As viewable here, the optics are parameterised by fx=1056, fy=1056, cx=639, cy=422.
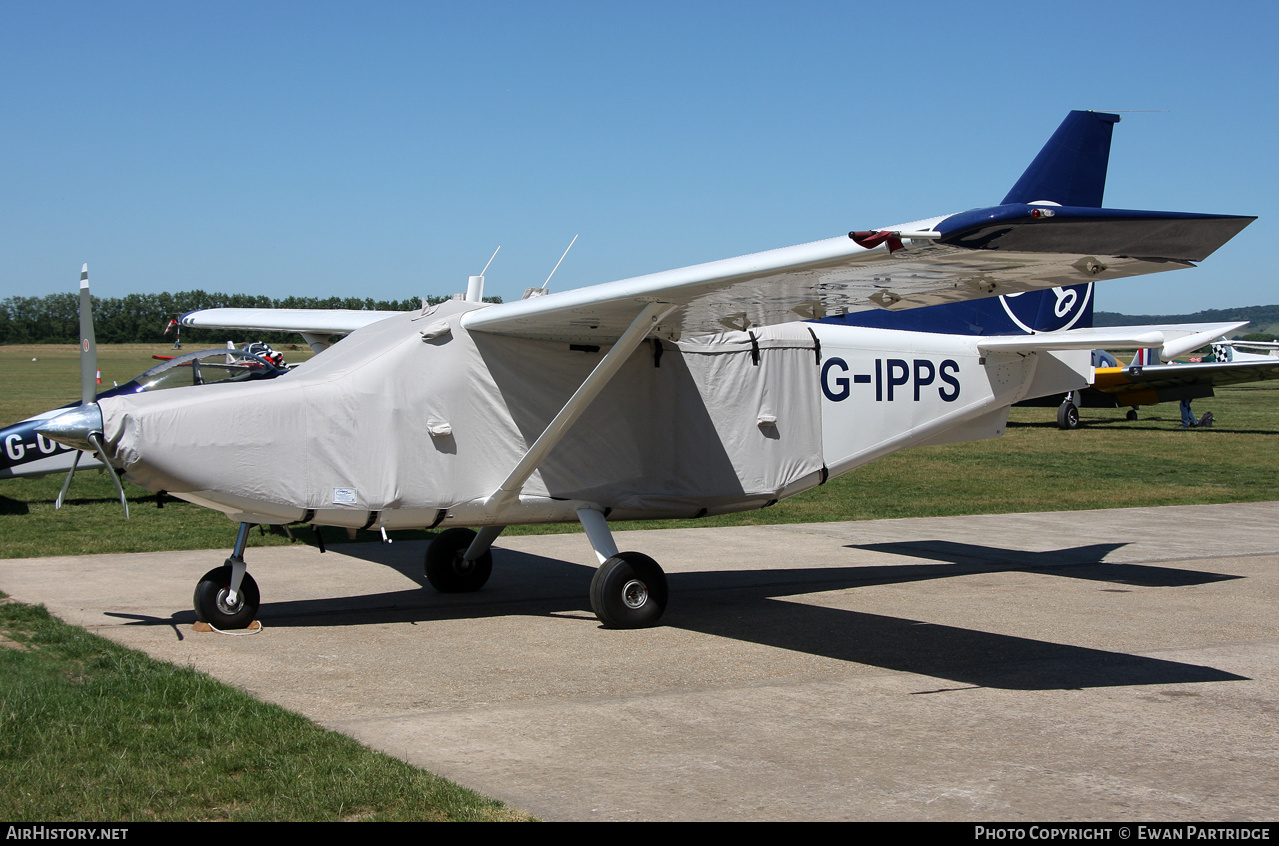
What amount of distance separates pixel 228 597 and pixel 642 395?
330 cm

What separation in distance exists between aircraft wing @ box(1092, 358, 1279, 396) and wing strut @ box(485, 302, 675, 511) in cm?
2659

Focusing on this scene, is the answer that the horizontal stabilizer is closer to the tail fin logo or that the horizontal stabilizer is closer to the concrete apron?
the tail fin logo

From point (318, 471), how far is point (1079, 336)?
6485 mm

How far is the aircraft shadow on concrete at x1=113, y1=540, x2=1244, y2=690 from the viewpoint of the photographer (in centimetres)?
638

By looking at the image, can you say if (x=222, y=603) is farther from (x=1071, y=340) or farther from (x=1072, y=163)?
(x=1072, y=163)

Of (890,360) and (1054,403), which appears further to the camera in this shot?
(1054,403)

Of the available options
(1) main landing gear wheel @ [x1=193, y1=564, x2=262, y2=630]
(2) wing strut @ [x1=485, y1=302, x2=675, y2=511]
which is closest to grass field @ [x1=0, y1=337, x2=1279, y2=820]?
(1) main landing gear wheel @ [x1=193, y1=564, x2=262, y2=630]

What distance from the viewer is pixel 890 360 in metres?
9.29

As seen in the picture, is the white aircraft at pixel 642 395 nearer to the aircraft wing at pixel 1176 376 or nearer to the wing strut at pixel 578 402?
the wing strut at pixel 578 402

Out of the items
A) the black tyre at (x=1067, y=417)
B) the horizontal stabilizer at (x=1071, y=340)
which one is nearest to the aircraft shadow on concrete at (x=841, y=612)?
the horizontal stabilizer at (x=1071, y=340)

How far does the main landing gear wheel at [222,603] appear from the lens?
23.7ft

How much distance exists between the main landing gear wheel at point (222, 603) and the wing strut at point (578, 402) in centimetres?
179
